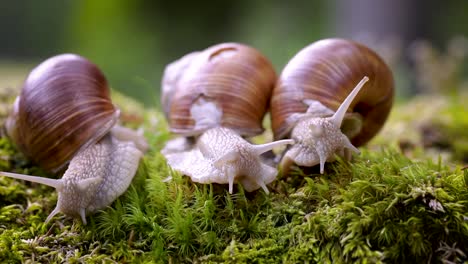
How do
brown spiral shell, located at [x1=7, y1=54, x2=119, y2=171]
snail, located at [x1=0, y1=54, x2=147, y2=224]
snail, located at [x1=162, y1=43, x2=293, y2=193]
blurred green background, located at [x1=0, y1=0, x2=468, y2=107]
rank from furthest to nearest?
blurred green background, located at [x1=0, y1=0, x2=468, y2=107] → brown spiral shell, located at [x1=7, y1=54, x2=119, y2=171] → snail, located at [x1=0, y1=54, x2=147, y2=224] → snail, located at [x1=162, y1=43, x2=293, y2=193]

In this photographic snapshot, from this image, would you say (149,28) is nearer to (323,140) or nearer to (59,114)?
(59,114)

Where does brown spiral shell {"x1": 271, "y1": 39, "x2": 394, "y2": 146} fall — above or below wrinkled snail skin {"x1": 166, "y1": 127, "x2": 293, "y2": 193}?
above

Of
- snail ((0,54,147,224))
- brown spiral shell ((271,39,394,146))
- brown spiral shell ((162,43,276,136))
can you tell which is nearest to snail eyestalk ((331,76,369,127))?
brown spiral shell ((271,39,394,146))

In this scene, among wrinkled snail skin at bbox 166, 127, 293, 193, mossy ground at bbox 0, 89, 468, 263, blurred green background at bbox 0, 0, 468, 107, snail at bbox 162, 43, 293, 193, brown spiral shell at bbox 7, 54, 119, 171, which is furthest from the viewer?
blurred green background at bbox 0, 0, 468, 107

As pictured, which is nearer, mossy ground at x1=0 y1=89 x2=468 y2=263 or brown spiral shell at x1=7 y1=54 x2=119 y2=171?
mossy ground at x1=0 y1=89 x2=468 y2=263

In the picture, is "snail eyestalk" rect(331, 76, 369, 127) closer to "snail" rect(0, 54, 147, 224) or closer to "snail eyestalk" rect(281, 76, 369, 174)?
"snail eyestalk" rect(281, 76, 369, 174)

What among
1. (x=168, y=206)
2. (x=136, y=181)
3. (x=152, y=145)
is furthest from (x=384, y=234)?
(x=152, y=145)
